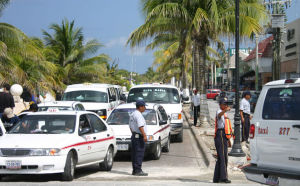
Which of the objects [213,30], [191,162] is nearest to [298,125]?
[191,162]

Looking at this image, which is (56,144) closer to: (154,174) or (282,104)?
(154,174)

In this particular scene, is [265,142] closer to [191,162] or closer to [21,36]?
[191,162]

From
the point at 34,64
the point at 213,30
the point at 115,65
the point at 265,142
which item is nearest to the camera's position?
the point at 265,142

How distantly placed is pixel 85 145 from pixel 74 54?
2348 cm

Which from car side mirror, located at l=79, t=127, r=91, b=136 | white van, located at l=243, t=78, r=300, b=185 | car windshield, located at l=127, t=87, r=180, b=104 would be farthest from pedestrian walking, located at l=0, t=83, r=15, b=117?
white van, located at l=243, t=78, r=300, b=185

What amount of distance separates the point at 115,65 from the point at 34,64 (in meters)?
31.6

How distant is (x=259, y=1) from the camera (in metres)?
22.5

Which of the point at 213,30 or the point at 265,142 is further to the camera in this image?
the point at 213,30

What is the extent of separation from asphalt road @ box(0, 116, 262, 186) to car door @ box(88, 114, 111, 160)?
1.82 ft

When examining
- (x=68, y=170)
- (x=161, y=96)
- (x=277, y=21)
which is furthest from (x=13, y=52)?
(x=277, y=21)

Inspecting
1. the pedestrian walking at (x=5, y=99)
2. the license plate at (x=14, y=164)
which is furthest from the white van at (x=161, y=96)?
the license plate at (x=14, y=164)

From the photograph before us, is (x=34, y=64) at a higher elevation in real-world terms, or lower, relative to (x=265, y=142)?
higher

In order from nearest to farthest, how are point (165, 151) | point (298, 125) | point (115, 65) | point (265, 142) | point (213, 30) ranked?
1. point (298, 125)
2. point (265, 142)
3. point (165, 151)
4. point (213, 30)
5. point (115, 65)

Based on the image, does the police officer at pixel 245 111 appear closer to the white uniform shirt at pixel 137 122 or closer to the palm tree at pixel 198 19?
the palm tree at pixel 198 19
